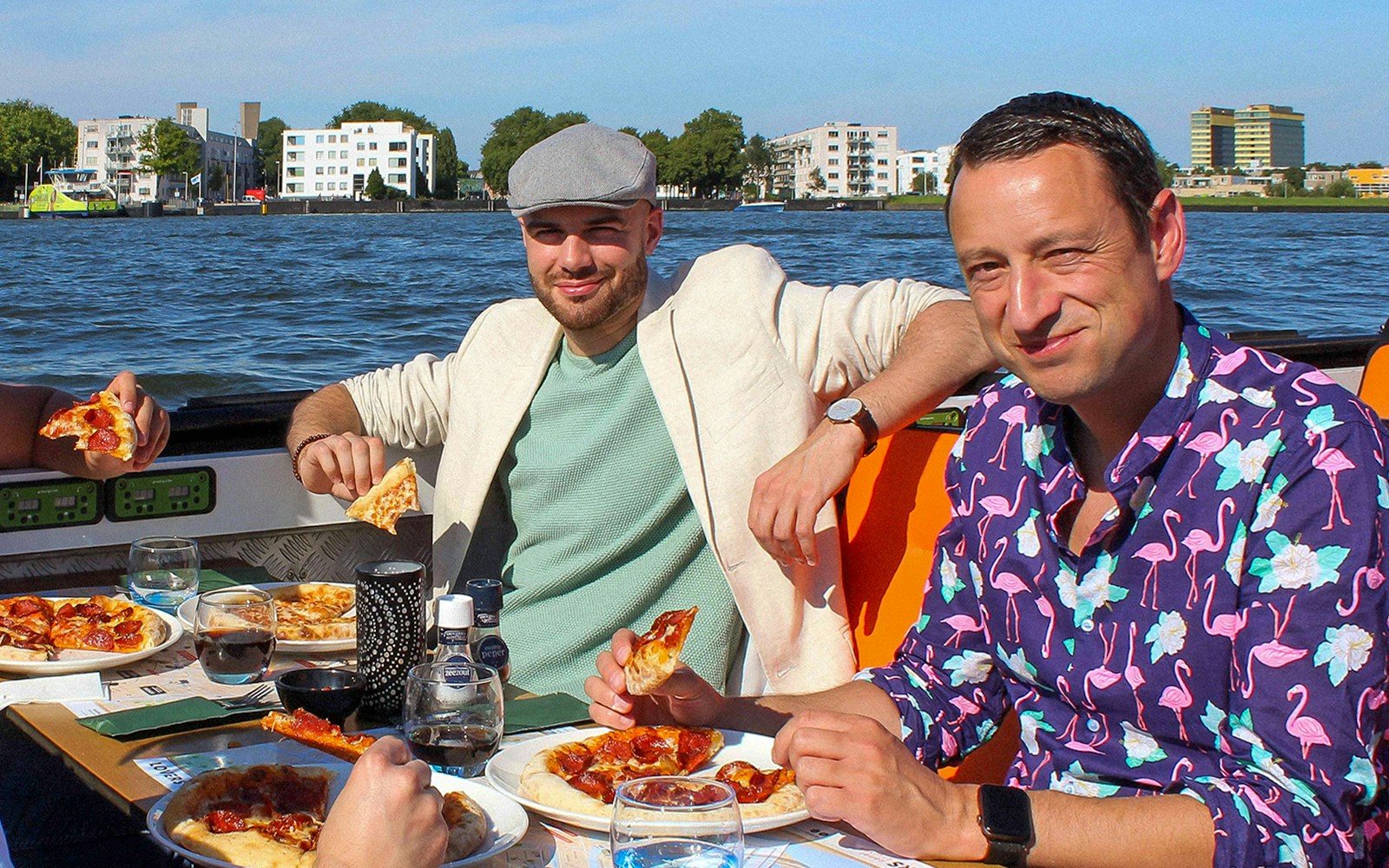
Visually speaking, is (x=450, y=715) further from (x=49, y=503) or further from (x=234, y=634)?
(x=49, y=503)

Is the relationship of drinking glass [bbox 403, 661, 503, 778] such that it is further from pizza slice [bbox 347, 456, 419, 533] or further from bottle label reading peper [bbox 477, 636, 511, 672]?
pizza slice [bbox 347, 456, 419, 533]

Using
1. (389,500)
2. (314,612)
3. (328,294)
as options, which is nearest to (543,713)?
(314,612)

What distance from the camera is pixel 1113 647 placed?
4.90 ft

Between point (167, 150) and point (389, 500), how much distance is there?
320ft

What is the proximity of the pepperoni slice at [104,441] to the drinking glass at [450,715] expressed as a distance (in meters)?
1.21

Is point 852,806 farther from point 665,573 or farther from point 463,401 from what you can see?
point 463,401

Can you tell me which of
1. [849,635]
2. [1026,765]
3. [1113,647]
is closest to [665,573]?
[849,635]

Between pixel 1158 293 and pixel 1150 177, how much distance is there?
0.13 m

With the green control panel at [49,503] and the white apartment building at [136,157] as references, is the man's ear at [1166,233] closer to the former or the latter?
the green control panel at [49,503]

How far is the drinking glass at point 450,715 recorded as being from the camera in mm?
1521

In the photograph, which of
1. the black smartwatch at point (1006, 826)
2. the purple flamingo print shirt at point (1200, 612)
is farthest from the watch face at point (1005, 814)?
the purple flamingo print shirt at point (1200, 612)

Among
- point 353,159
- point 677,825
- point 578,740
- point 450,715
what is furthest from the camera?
point 353,159

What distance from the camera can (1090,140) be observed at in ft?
4.68

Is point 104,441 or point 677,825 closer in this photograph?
point 677,825
